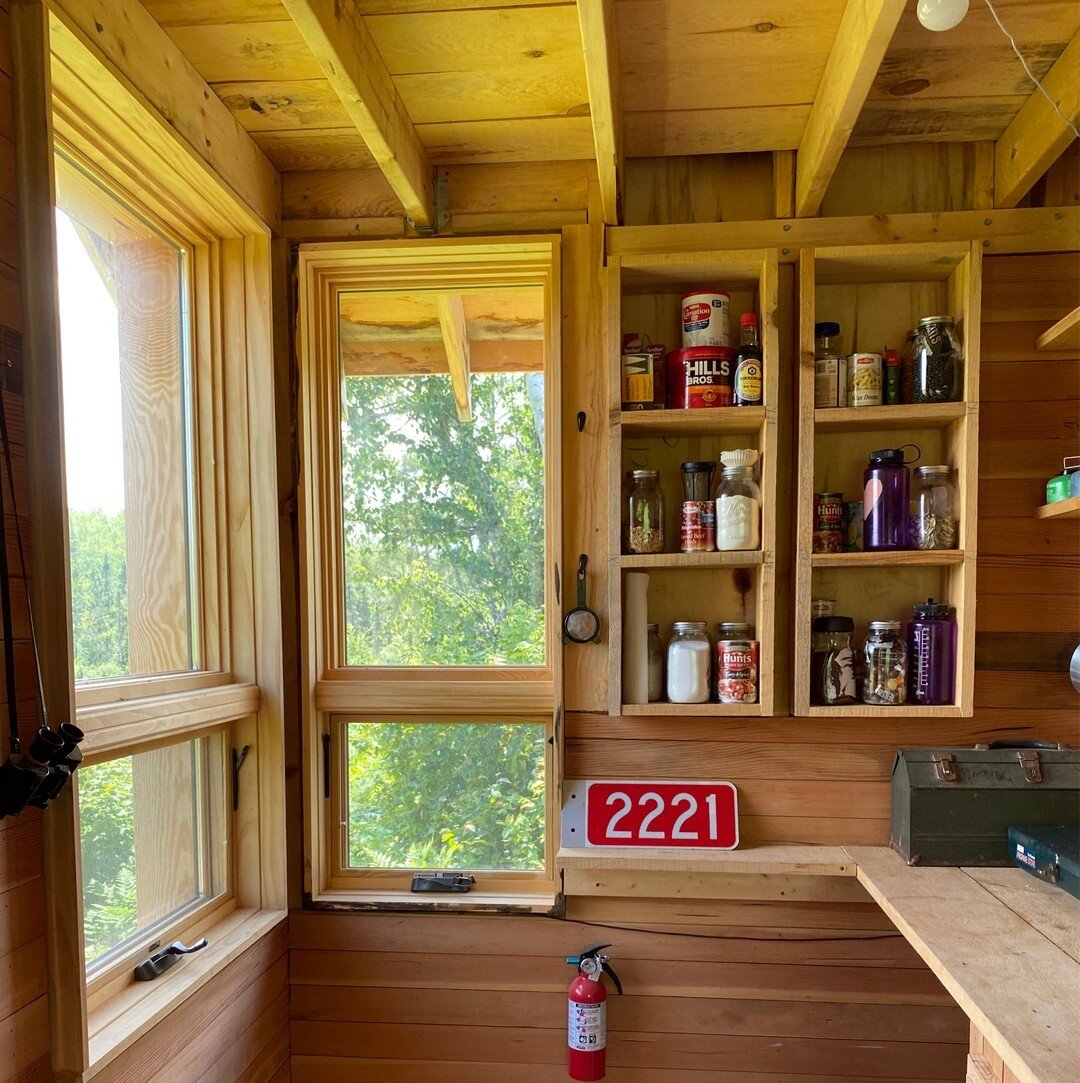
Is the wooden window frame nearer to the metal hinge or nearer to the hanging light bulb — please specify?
the metal hinge

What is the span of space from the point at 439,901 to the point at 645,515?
105cm

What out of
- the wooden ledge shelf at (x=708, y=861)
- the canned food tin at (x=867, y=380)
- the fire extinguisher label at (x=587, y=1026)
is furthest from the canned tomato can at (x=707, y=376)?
the fire extinguisher label at (x=587, y=1026)

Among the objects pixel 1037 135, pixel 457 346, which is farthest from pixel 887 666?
pixel 457 346

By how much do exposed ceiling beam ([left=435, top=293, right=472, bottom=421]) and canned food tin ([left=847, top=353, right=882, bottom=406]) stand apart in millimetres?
897

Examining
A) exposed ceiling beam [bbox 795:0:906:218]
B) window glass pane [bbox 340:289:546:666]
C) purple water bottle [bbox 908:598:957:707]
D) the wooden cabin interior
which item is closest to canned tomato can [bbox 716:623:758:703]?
the wooden cabin interior

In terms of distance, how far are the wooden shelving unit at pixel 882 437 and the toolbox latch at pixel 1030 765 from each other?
0.13 m

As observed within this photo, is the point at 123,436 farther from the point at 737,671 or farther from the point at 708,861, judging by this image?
the point at 708,861

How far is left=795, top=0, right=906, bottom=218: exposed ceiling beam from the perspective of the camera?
115 centimetres

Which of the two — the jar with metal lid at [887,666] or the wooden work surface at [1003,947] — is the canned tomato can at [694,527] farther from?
the wooden work surface at [1003,947]

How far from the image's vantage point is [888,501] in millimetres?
1549

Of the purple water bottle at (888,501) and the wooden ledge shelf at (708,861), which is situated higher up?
the purple water bottle at (888,501)

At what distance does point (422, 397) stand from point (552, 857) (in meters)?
1.19

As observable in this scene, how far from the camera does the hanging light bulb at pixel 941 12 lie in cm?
109

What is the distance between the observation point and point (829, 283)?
5.56ft
